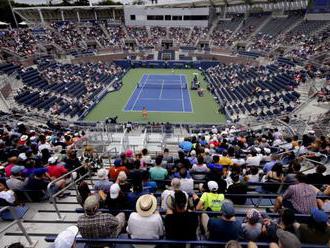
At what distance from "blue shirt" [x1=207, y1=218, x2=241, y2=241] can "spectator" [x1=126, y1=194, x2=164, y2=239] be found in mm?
846

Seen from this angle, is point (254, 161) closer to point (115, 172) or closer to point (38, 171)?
point (115, 172)

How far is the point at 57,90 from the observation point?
29.1 meters

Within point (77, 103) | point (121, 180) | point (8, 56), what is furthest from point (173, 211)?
point (8, 56)

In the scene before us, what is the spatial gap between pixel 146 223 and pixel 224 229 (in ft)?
4.02

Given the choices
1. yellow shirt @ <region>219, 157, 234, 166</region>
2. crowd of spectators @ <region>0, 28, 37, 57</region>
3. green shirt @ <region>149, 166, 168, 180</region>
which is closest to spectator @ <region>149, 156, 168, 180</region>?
green shirt @ <region>149, 166, 168, 180</region>

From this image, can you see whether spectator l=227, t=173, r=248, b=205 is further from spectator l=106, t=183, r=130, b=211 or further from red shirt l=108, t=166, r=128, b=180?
red shirt l=108, t=166, r=128, b=180

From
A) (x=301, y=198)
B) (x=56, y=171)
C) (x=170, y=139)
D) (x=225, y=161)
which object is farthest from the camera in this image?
(x=170, y=139)

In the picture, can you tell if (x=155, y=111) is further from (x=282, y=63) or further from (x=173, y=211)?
(x=173, y=211)

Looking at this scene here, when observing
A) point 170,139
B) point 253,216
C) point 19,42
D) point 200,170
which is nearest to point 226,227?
point 253,216

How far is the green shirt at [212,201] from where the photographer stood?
16.8ft

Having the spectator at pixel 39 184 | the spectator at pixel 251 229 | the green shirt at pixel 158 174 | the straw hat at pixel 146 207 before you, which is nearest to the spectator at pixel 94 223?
the straw hat at pixel 146 207

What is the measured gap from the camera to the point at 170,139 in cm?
1883

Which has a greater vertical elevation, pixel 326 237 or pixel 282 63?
pixel 326 237

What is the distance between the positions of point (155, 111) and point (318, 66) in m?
18.8
